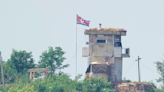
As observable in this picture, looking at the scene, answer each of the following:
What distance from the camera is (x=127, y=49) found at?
125 metres

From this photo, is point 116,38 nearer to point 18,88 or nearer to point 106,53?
point 106,53

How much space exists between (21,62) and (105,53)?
55.9 feet

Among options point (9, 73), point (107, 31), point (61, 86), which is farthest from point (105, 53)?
point (9, 73)

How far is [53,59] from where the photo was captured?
136 metres

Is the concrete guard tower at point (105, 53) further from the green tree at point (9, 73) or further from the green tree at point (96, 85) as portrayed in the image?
the green tree at point (9, 73)

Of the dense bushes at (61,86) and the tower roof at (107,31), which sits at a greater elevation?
the tower roof at (107,31)

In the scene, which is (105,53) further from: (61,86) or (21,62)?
(21,62)

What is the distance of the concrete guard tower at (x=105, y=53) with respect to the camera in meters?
121

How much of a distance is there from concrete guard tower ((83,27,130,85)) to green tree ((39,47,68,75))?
485 inches

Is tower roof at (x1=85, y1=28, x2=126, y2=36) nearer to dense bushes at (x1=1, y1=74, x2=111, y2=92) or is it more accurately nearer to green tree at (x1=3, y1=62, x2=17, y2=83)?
dense bushes at (x1=1, y1=74, x2=111, y2=92)

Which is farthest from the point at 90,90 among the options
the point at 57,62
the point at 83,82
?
the point at 57,62

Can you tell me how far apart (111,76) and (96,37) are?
4.57 metres

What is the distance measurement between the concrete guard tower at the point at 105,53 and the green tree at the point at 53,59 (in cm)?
1232

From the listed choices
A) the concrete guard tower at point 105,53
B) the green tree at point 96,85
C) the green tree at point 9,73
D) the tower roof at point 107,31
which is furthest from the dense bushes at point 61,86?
the green tree at point 9,73
